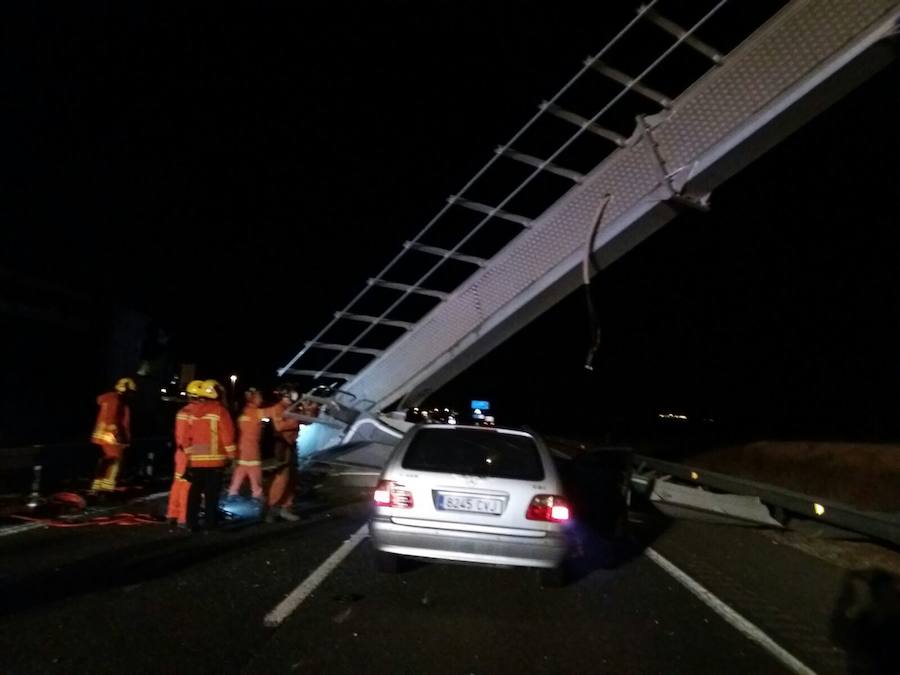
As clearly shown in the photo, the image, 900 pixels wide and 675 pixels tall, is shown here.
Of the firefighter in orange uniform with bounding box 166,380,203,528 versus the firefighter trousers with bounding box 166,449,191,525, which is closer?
the firefighter in orange uniform with bounding box 166,380,203,528

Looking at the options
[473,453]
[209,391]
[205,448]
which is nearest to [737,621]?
[473,453]

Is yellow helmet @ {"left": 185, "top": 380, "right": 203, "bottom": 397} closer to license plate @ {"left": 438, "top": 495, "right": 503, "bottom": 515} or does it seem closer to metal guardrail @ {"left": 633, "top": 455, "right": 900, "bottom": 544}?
license plate @ {"left": 438, "top": 495, "right": 503, "bottom": 515}

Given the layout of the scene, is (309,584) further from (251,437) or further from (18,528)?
(18,528)

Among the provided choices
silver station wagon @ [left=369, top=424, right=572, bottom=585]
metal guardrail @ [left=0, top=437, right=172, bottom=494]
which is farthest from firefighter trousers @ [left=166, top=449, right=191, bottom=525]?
silver station wagon @ [left=369, top=424, right=572, bottom=585]

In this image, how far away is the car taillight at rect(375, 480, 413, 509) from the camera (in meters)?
7.34

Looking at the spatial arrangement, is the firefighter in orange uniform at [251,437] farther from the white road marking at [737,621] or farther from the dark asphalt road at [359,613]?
the white road marking at [737,621]

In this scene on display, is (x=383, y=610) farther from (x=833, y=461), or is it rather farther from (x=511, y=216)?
(x=833, y=461)

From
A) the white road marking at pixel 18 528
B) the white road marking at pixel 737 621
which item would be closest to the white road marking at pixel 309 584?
the white road marking at pixel 737 621

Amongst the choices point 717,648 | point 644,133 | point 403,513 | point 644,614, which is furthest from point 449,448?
point 644,133

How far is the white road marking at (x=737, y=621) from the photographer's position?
18.7 feet

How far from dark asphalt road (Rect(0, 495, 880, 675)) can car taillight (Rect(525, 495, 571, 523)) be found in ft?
2.22

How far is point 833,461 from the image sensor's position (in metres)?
23.8

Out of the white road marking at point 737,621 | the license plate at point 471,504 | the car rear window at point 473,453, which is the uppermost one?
the car rear window at point 473,453

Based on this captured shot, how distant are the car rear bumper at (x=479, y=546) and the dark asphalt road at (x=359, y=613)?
33 cm
